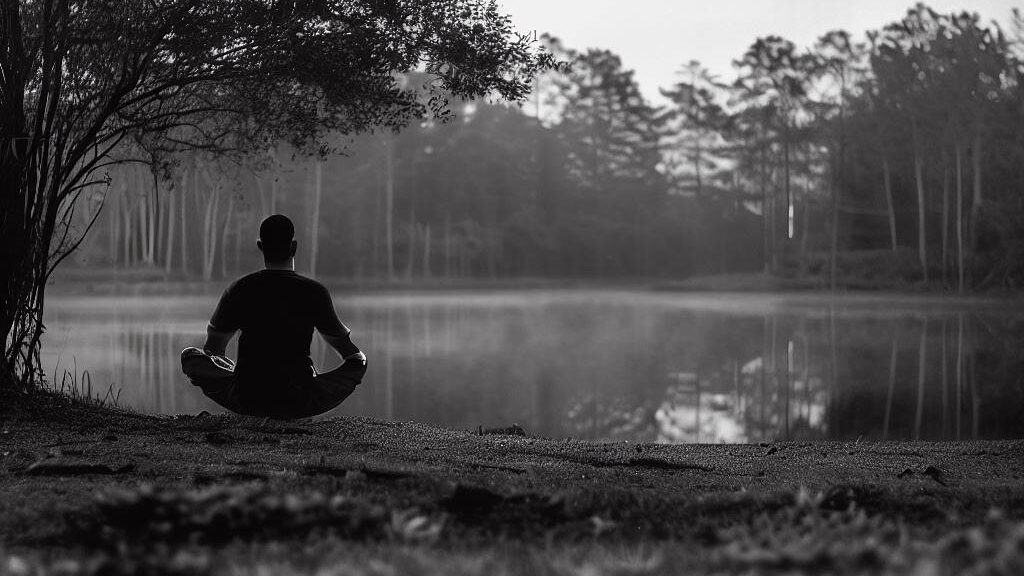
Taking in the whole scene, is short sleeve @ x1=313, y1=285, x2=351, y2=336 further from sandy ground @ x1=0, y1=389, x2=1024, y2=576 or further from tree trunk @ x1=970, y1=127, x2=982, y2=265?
tree trunk @ x1=970, y1=127, x2=982, y2=265

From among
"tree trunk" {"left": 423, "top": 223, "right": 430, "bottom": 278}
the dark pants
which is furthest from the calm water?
"tree trunk" {"left": 423, "top": 223, "right": 430, "bottom": 278}

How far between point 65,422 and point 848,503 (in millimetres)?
7312

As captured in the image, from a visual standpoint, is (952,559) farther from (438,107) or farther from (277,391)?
(438,107)

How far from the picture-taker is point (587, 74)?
2953 inches

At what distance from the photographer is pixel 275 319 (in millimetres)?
7402

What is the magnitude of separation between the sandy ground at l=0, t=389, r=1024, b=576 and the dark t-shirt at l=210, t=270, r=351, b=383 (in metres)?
0.66

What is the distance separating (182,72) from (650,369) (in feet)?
44.8

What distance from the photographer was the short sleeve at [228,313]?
7.35 meters

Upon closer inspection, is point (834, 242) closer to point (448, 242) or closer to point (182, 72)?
point (448, 242)

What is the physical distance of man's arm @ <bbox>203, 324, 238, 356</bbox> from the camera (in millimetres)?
7535

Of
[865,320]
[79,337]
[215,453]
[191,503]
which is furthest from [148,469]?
[865,320]

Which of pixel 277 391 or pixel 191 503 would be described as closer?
pixel 191 503

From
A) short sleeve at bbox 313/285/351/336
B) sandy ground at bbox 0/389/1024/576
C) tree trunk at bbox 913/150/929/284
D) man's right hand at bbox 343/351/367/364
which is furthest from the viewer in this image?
tree trunk at bbox 913/150/929/284

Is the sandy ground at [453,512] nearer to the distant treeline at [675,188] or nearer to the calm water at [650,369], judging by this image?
the calm water at [650,369]
